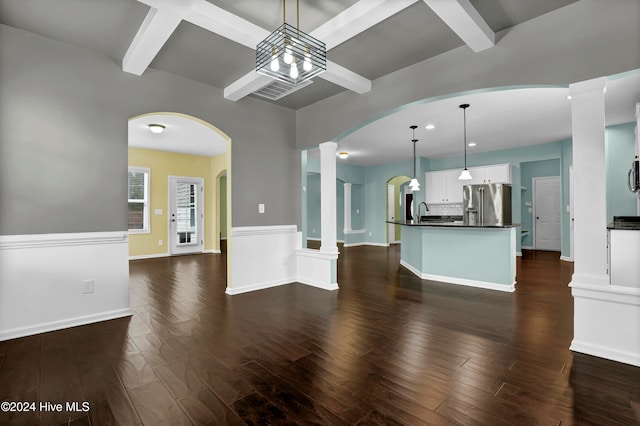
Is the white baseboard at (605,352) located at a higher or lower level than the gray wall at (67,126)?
lower

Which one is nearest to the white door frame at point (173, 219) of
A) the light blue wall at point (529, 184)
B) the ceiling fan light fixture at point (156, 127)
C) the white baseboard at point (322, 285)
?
the ceiling fan light fixture at point (156, 127)

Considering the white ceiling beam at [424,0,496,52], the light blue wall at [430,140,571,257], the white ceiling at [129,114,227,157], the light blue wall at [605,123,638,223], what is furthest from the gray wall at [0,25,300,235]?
the light blue wall at [605,123,638,223]

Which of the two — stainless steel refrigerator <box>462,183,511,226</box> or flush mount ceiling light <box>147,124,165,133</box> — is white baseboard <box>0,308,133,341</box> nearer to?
flush mount ceiling light <box>147,124,165,133</box>

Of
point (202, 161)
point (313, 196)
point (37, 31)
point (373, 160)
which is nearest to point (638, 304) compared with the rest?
point (37, 31)

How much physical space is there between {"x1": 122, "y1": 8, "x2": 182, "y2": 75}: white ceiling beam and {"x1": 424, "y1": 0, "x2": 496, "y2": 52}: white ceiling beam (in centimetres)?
199

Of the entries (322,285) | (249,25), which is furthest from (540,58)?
(322,285)

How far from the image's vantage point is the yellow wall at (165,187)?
7.42 meters

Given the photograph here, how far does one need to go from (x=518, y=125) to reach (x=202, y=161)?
759 centimetres

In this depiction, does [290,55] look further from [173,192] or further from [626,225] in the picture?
[173,192]

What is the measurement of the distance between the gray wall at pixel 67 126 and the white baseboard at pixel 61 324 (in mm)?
870

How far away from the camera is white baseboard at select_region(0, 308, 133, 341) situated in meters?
2.68

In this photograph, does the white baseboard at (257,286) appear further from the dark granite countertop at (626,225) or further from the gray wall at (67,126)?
the dark granite countertop at (626,225)

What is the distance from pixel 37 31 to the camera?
2773mm

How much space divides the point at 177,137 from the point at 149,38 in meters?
4.10
